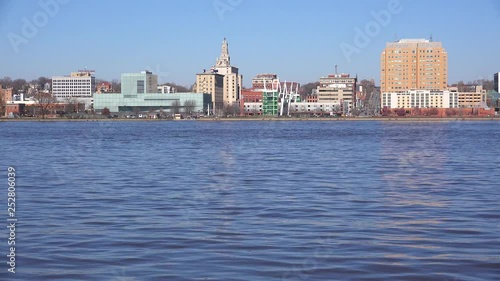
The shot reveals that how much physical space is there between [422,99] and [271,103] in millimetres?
27095

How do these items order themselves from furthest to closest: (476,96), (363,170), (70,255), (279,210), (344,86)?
(344,86) → (476,96) → (363,170) → (279,210) → (70,255)

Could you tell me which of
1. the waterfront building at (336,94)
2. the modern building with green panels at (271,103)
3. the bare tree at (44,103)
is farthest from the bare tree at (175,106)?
the waterfront building at (336,94)

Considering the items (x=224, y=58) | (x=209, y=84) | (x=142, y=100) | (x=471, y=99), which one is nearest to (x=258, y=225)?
(x=142, y=100)

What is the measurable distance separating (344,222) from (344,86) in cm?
15362

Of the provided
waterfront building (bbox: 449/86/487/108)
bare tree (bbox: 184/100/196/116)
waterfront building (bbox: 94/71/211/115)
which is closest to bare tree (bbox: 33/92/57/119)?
waterfront building (bbox: 94/71/211/115)

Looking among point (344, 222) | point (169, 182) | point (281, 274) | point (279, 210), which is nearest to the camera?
point (281, 274)

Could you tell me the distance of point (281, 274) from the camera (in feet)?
25.0

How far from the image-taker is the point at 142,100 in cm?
13775

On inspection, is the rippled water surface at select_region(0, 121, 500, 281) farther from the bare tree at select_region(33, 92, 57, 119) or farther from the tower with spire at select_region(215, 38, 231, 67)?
the tower with spire at select_region(215, 38, 231, 67)

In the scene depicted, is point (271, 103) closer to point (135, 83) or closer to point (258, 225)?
point (135, 83)

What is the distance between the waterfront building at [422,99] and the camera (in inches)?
5374

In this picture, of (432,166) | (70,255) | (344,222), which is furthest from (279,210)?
(432,166)

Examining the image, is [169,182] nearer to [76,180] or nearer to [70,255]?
[76,180]

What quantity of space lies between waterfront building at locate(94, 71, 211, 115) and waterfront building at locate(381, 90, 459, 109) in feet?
113
